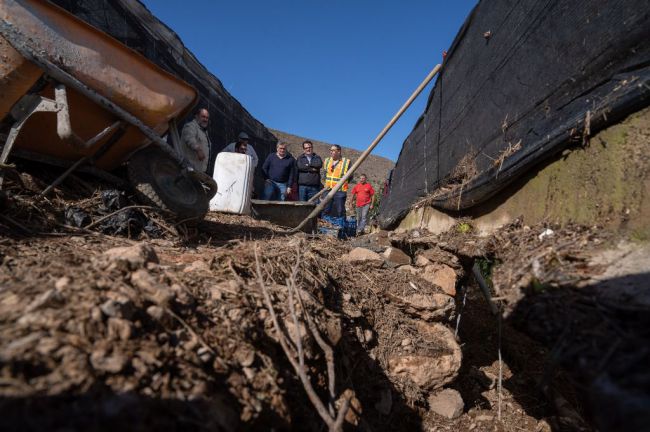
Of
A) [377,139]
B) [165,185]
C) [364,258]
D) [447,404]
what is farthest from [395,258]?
[377,139]

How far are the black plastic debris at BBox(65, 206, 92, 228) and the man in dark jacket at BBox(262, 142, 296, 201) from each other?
339 cm

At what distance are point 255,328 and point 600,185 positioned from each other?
5.03 feet

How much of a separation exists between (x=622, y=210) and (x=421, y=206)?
87.8 inches

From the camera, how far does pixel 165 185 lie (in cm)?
277

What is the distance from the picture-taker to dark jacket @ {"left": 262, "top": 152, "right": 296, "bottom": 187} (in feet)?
18.3

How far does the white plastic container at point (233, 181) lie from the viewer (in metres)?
4.11

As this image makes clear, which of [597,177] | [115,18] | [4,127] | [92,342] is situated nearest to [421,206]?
[597,177]

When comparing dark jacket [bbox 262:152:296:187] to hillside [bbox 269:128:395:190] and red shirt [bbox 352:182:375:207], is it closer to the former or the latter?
red shirt [bbox 352:182:375:207]

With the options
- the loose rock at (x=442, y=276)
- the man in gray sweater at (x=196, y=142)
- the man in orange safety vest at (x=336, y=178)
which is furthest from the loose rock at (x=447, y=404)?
the man in orange safety vest at (x=336, y=178)

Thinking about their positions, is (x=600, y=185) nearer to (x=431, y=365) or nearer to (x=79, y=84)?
(x=431, y=365)

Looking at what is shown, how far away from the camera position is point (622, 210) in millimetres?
1252

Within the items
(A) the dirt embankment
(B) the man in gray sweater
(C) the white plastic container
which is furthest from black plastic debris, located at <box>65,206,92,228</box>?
(C) the white plastic container

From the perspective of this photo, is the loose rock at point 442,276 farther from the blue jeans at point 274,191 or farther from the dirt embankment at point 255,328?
the blue jeans at point 274,191

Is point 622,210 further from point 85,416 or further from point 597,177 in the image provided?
point 85,416
